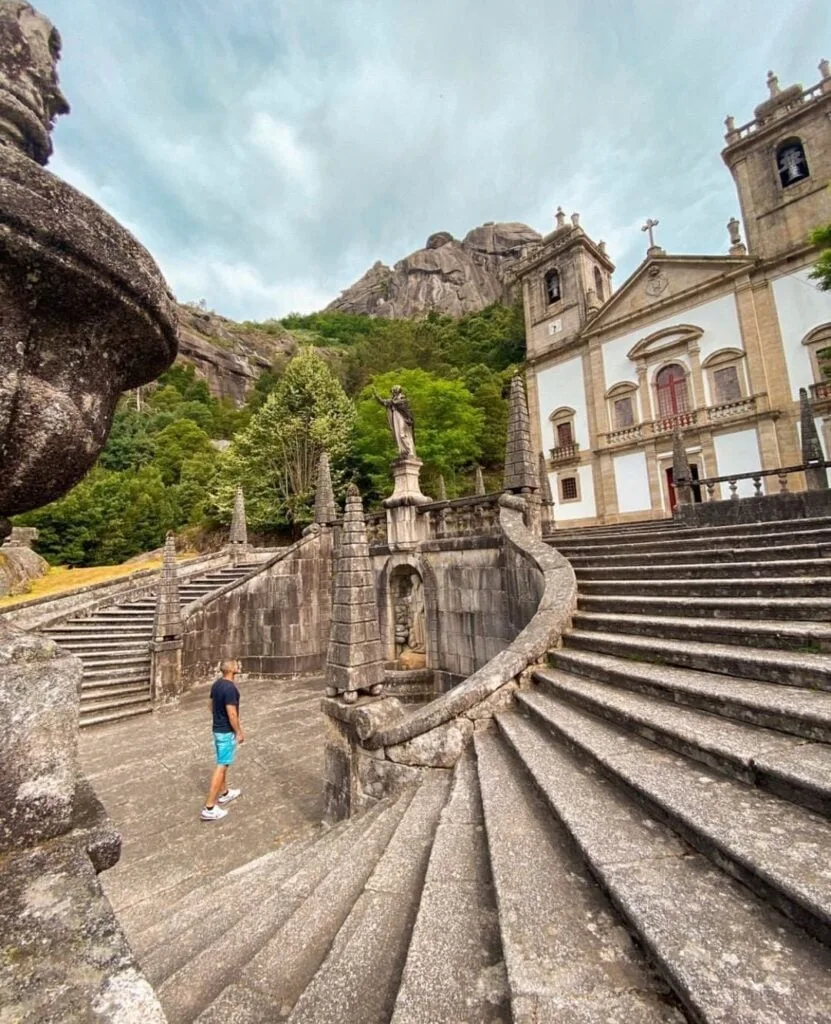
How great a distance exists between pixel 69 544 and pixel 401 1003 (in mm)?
28647

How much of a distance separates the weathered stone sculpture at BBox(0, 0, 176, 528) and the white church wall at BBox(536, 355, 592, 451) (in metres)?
25.1

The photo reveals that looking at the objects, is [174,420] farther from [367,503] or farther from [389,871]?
[389,871]

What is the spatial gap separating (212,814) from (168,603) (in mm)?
6052

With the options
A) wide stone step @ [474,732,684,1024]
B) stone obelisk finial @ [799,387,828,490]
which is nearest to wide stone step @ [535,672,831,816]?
wide stone step @ [474,732,684,1024]

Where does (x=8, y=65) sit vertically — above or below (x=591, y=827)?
above

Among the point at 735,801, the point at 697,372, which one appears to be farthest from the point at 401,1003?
the point at 697,372

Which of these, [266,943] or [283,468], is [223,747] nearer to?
[266,943]

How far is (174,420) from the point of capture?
38688 mm

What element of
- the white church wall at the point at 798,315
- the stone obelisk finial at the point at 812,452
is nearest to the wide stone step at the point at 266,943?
the stone obelisk finial at the point at 812,452

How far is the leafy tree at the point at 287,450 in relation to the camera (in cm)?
2267

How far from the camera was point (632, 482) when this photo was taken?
22.2 metres

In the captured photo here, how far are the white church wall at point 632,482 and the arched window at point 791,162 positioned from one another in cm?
1308

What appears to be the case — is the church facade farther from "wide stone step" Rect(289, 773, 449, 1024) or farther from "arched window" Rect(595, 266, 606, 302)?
"wide stone step" Rect(289, 773, 449, 1024)

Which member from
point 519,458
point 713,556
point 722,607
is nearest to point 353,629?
point 722,607
